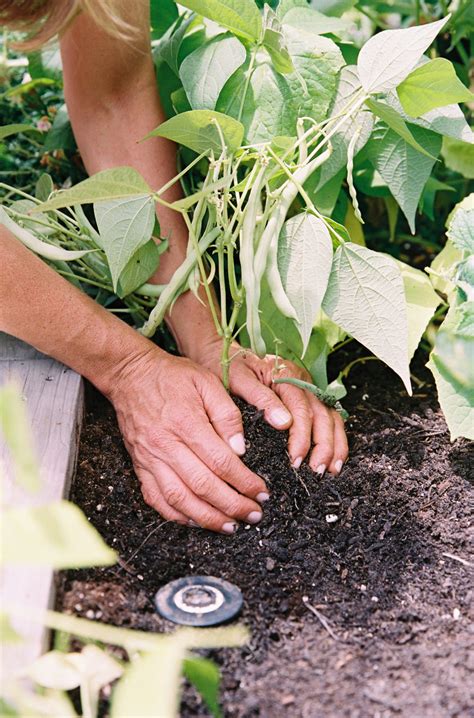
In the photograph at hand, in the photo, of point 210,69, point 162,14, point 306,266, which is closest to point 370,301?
point 306,266

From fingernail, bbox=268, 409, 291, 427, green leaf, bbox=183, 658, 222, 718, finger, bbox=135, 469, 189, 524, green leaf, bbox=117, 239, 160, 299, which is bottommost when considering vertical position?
finger, bbox=135, 469, 189, 524

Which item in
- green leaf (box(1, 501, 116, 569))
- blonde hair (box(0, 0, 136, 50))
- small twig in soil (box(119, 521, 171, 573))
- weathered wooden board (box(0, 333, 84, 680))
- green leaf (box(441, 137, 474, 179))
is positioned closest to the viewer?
green leaf (box(1, 501, 116, 569))

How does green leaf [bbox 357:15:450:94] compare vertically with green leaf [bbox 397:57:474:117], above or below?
Result: above

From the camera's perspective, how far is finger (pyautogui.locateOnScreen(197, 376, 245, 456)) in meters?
1.12

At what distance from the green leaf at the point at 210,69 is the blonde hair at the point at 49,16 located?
13 cm

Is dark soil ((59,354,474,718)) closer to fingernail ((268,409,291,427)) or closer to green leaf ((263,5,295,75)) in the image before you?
fingernail ((268,409,291,427))

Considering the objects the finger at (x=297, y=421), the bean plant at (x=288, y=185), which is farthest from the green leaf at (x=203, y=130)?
the finger at (x=297, y=421)

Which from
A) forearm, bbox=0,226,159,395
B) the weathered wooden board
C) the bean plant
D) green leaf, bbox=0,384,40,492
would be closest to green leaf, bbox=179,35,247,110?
the bean plant

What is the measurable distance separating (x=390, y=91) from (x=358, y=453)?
1.64 ft

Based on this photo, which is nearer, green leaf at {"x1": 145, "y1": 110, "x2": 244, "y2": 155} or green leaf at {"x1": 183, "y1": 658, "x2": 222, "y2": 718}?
green leaf at {"x1": 183, "y1": 658, "x2": 222, "y2": 718}

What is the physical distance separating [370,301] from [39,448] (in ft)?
1.49

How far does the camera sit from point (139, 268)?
4.07ft

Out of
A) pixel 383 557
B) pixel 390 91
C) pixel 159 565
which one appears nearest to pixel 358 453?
pixel 383 557

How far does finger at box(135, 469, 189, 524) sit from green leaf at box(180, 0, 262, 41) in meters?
0.59
